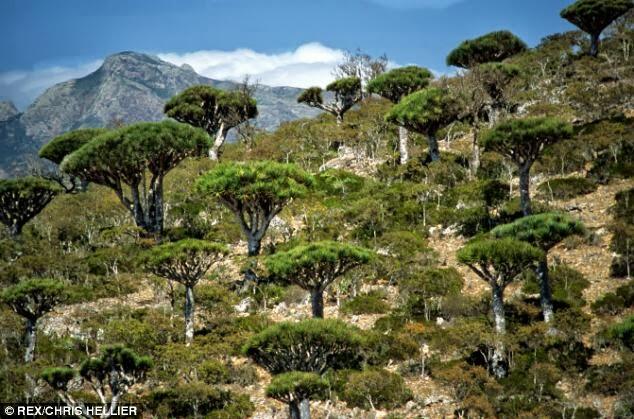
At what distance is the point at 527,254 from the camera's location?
1989cm

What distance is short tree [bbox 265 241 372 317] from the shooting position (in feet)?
67.5

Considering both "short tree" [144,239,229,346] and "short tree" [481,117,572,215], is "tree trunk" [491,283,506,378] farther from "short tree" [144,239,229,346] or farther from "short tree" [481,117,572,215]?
"short tree" [144,239,229,346]

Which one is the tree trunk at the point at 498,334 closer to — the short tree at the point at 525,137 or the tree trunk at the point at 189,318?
the short tree at the point at 525,137

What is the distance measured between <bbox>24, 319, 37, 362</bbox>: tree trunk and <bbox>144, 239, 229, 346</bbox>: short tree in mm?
5019

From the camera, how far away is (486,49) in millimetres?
55938

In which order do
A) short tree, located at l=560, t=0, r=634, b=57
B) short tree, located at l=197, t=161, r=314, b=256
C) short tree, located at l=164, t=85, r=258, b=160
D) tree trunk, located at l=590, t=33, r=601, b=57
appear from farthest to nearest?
tree trunk, located at l=590, t=33, r=601, b=57 < short tree, located at l=560, t=0, r=634, b=57 < short tree, located at l=164, t=85, r=258, b=160 < short tree, located at l=197, t=161, r=314, b=256

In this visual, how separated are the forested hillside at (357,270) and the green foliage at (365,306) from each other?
0.41ft

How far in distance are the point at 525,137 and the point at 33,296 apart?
22.3 metres

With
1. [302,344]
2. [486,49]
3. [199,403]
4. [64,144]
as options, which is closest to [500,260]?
[302,344]

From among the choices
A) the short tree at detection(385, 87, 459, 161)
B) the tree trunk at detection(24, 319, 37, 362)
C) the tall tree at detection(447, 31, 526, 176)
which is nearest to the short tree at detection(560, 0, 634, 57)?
the tall tree at detection(447, 31, 526, 176)

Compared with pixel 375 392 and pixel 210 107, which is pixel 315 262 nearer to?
pixel 375 392

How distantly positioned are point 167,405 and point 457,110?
2599cm

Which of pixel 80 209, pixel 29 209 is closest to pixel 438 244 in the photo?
pixel 80 209

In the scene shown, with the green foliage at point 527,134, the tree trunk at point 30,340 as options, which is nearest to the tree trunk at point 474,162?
the green foliage at point 527,134
